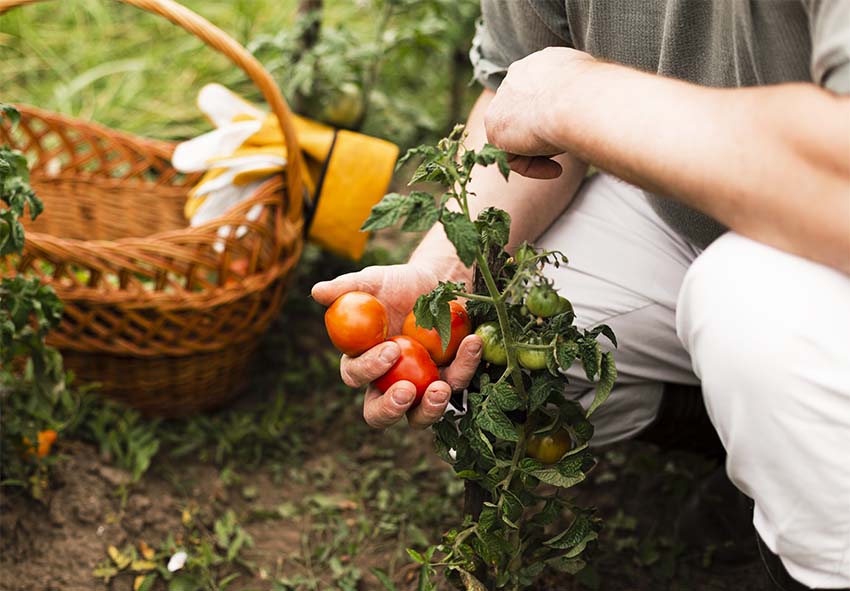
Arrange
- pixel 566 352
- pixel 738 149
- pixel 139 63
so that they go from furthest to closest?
pixel 139 63
pixel 566 352
pixel 738 149

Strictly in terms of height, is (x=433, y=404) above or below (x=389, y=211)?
below

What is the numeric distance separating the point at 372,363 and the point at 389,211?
10.6 inches

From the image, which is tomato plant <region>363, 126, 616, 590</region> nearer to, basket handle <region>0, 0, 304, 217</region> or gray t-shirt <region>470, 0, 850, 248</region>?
gray t-shirt <region>470, 0, 850, 248</region>

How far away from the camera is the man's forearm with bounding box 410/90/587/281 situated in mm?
1456

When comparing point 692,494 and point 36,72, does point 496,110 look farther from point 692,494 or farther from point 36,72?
A: point 36,72

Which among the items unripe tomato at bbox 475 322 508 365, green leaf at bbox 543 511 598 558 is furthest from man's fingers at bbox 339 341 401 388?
green leaf at bbox 543 511 598 558

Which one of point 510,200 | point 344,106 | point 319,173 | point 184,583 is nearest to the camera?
point 510,200

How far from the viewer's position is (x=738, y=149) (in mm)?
969

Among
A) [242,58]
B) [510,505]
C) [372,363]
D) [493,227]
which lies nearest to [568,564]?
[510,505]

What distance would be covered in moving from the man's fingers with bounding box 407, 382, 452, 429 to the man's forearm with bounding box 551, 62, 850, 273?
1.14 ft

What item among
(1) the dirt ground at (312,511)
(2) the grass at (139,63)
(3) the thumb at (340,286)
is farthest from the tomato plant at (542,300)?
(2) the grass at (139,63)

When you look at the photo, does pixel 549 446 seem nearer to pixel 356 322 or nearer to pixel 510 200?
pixel 356 322

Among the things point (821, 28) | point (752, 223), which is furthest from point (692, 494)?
point (821, 28)

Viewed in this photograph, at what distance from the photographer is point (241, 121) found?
2.25 metres
